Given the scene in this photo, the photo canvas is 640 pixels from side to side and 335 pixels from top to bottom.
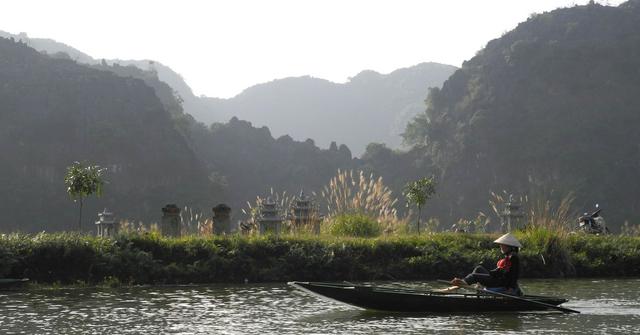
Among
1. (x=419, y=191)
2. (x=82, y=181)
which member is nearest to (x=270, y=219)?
(x=82, y=181)

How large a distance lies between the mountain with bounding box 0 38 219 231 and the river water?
7100 cm

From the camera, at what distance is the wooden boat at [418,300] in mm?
14836

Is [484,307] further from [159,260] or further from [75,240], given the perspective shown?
[75,240]

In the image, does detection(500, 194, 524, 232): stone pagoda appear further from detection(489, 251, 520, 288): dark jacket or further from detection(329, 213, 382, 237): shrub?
detection(489, 251, 520, 288): dark jacket

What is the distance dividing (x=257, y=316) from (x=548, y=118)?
9456 cm

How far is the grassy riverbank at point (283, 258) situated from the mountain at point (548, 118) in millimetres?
68306

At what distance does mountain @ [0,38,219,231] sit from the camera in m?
90.5

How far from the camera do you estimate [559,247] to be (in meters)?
22.7

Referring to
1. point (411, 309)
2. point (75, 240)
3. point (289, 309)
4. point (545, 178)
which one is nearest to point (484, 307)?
point (411, 309)

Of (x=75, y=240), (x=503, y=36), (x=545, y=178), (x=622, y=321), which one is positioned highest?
(x=503, y=36)

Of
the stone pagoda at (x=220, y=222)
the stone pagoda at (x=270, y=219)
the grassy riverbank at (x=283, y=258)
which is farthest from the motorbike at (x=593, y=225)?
the stone pagoda at (x=220, y=222)

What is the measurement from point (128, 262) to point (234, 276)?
2.73m

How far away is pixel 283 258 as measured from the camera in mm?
21953

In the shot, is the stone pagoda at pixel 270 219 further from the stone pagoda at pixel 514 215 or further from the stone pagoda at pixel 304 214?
the stone pagoda at pixel 514 215
